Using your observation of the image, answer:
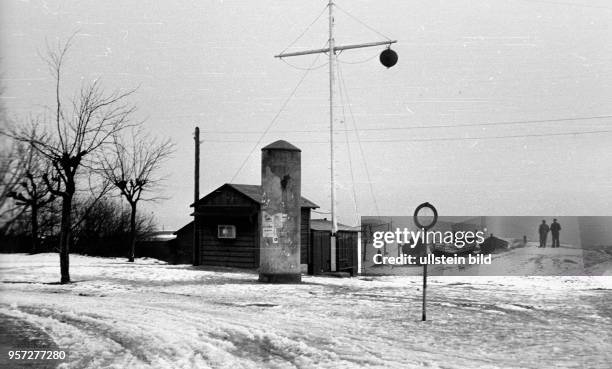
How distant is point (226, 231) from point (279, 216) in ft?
35.8

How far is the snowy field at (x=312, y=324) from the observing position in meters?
8.23

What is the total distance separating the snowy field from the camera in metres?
8.23

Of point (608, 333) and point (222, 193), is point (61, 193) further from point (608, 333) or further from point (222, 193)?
point (608, 333)

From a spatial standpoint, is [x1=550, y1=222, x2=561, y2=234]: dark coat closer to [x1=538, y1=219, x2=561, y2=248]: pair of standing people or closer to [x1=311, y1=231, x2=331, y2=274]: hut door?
[x1=538, y1=219, x2=561, y2=248]: pair of standing people

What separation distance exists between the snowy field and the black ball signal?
9.01 meters

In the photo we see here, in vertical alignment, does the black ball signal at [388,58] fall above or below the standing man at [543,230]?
above

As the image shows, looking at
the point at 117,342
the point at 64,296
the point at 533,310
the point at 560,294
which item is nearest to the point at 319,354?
the point at 117,342

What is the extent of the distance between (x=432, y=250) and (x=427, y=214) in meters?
15.0

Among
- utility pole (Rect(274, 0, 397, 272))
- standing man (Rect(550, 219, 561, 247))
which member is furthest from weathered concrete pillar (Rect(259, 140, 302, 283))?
standing man (Rect(550, 219, 561, 247))

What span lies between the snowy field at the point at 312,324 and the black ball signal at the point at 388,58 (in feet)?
29.5

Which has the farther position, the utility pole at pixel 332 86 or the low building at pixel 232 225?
the low building at pixel 232 225

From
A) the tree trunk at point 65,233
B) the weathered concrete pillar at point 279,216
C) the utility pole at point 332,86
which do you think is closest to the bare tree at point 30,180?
the tree trunk at point 65,233

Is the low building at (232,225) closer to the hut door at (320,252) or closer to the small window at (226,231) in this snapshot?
the small window at (226,231)

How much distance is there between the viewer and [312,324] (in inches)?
437
